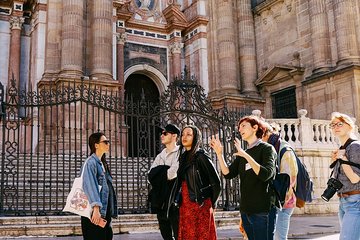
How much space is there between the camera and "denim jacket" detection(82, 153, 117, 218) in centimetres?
480

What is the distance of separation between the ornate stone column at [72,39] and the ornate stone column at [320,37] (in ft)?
30.8

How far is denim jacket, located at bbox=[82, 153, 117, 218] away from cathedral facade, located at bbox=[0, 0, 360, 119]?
1190cm

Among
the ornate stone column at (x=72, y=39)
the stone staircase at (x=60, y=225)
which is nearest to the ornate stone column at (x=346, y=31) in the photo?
the ornate stone column at (x=72, y=39)

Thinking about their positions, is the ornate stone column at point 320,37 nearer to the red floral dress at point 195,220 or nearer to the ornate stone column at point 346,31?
the ornate stone column at point 346,31

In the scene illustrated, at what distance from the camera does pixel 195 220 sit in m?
4.63

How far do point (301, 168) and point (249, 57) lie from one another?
55.8 feet

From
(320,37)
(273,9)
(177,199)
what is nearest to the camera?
(177,199)

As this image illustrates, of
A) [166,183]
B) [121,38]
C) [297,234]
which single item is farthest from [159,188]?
[121,38]

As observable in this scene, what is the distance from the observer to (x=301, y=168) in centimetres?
557

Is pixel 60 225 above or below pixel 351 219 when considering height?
below

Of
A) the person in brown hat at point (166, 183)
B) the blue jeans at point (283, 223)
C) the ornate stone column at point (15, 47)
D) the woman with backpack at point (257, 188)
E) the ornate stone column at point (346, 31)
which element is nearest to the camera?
the woman with backpack at point (257, 188)

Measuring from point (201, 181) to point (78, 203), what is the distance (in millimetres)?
1331

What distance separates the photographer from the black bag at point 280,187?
14.6 ft

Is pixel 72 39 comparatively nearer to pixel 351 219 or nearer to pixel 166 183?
pixel 166 183
